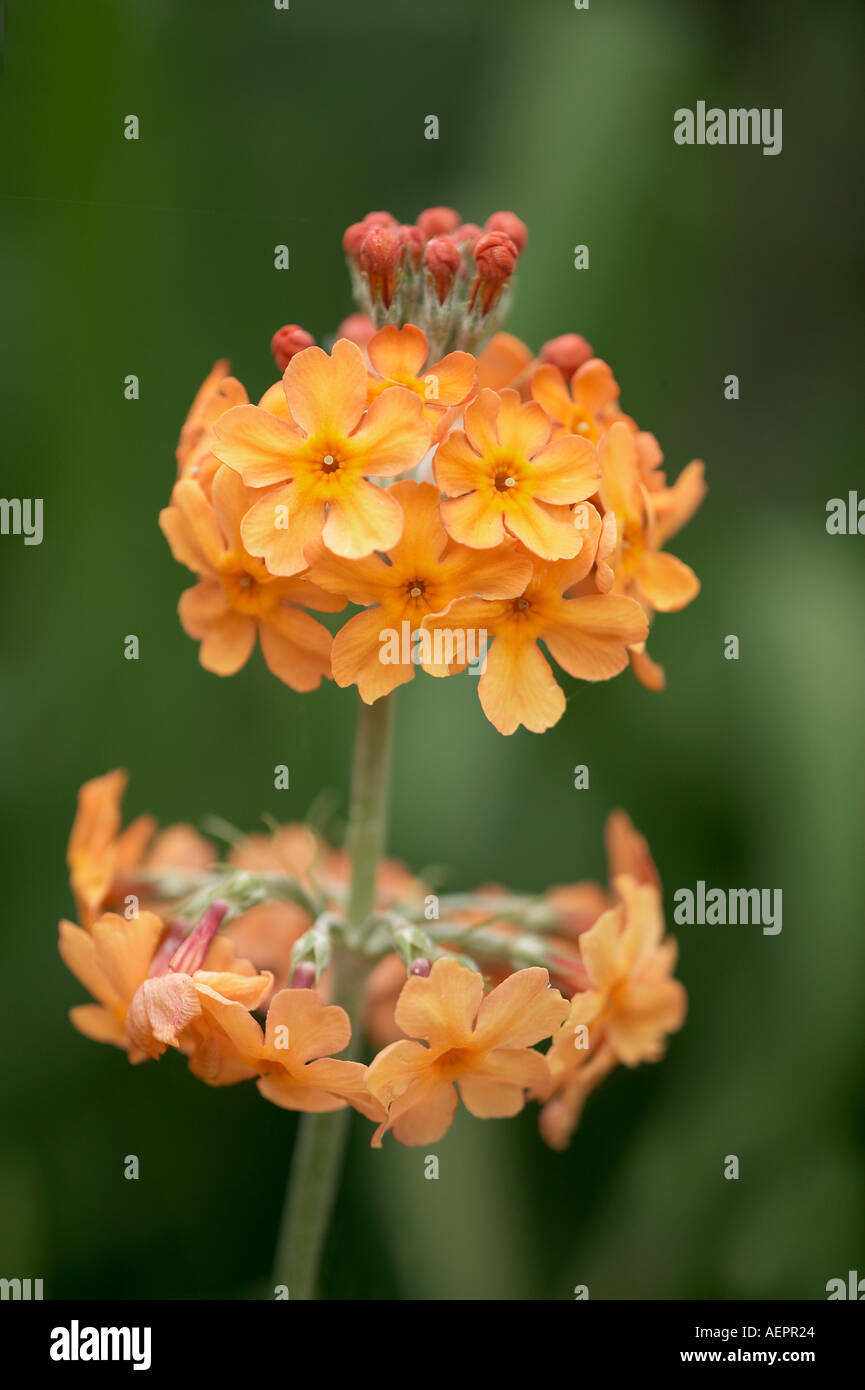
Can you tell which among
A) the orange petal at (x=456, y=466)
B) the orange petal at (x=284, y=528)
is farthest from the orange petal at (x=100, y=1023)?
the orange petal at (x=456, y=466)

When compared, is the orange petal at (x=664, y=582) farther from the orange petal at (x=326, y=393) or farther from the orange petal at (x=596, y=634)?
the orange petal at (x=326, y=393)

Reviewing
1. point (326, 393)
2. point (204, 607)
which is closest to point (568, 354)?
point (326, 393)

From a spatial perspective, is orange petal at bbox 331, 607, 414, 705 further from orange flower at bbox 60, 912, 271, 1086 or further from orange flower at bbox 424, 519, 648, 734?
orange flower at bbox 60, 912, 271, 1086

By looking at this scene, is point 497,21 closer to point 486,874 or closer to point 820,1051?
point 486,874

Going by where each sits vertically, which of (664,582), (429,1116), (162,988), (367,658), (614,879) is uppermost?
(664,582)

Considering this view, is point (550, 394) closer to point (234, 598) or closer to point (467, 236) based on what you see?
point (467, 236)
